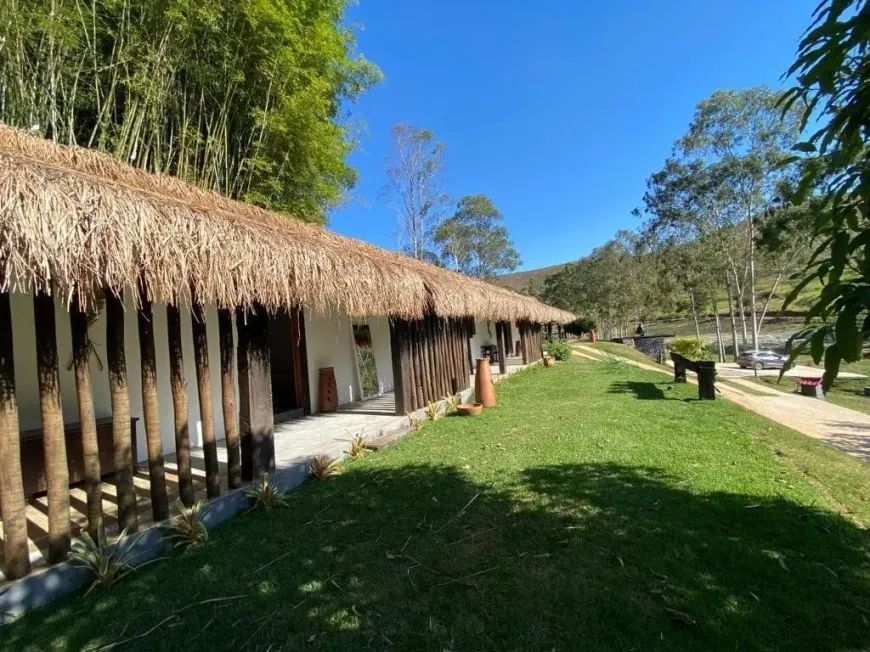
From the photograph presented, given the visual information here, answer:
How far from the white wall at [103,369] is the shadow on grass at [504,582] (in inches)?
72.3

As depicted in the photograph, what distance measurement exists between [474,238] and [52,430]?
32.9 meters

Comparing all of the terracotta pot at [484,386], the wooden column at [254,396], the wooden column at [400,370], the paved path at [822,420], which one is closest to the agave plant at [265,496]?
the wooden column at [254,396]

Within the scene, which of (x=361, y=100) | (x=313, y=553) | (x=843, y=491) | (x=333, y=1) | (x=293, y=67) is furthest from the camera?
(x=361, y=100)

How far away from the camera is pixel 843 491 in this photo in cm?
398

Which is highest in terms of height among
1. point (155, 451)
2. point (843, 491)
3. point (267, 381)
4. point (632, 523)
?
point (267, 381)

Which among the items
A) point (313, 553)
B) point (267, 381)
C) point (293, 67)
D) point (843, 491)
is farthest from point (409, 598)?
point (293, 67)

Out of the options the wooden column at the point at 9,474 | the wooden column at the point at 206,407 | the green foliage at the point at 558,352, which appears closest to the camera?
the wooden column at the point at 9,474

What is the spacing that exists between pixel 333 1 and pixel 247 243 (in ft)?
24.2

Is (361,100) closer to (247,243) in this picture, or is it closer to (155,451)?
(247,243)

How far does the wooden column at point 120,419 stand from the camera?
9.29 feet

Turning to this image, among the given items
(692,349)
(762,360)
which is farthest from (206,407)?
(762,360)

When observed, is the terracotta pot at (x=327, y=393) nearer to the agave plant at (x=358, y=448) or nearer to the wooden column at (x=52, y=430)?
the agave plant at (x=358, y=448)

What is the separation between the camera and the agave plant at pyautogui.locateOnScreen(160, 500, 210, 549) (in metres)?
2.98

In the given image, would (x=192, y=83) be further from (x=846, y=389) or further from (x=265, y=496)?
(x=846, y=389)
